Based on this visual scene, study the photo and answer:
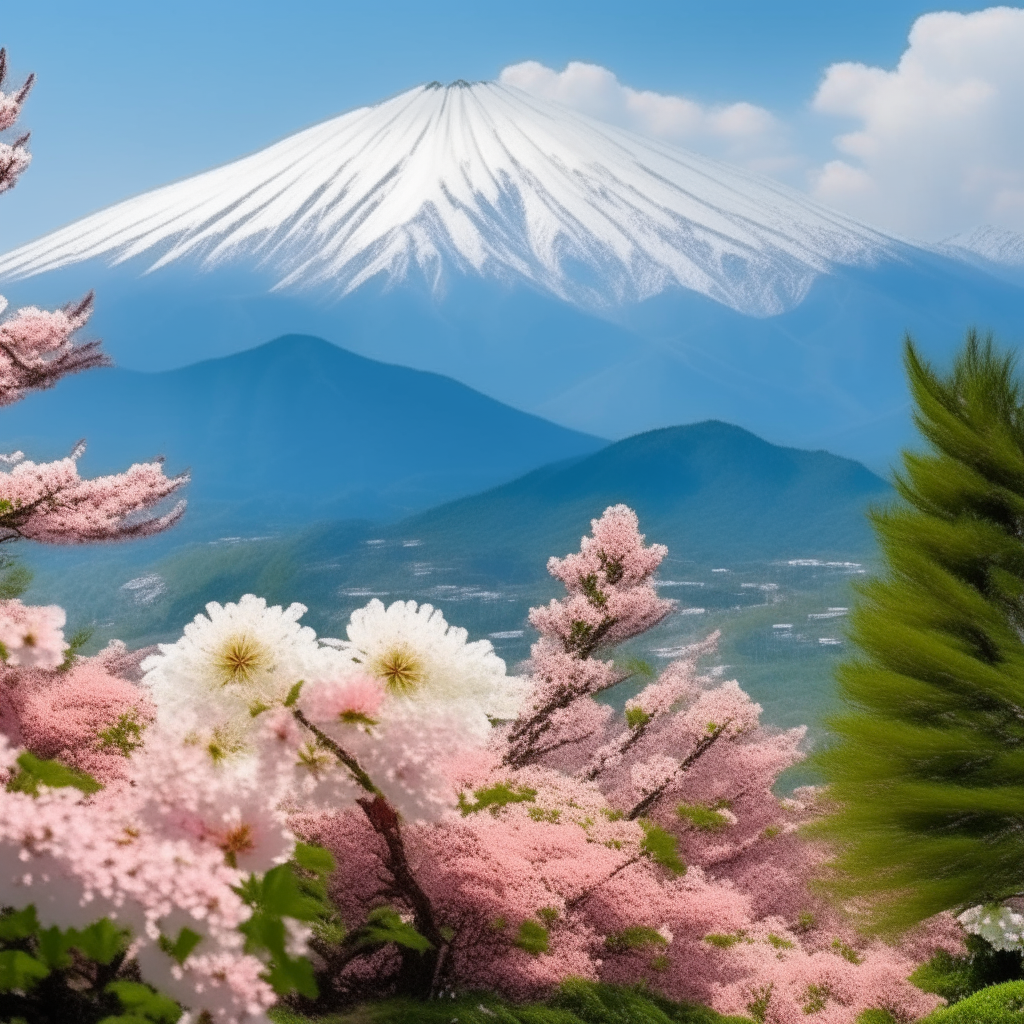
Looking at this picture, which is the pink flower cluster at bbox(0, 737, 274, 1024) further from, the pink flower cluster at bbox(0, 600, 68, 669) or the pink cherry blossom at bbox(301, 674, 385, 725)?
the pink cherry blossom at bbox(301, 674, 385, 725)

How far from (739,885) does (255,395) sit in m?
39.6

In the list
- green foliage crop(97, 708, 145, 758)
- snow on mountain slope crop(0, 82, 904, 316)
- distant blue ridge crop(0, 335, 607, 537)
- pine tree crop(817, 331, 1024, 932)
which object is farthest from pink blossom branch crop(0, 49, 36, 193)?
snow on mountain slope crop(0, 82, 904, 316)

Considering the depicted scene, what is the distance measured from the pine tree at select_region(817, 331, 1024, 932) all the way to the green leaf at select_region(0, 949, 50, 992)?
23.0 ft

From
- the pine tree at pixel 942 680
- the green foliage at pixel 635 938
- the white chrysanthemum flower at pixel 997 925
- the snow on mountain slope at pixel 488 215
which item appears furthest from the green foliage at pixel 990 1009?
the snow on mountain slope at pixel 488 215

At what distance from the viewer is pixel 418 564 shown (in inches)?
1291

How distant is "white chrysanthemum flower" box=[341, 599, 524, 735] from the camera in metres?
2.61

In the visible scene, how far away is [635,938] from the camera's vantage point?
485 cm

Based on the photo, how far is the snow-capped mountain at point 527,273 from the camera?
46.4 m

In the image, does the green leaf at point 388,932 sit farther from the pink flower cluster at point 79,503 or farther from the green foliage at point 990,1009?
the pink flower cluster at point 79,503

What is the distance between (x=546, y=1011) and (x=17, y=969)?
288 centimetres

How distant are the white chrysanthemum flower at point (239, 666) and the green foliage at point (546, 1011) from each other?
3.78 feet

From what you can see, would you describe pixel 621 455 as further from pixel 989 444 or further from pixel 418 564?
pixel 989 444

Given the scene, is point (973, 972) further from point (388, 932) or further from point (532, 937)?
point (388, 932)

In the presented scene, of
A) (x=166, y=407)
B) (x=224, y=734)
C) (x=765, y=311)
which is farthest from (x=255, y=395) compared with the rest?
(x=224, y=734)
